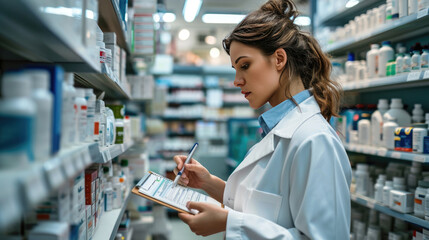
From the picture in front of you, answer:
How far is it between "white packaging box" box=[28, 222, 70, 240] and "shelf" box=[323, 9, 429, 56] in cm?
229

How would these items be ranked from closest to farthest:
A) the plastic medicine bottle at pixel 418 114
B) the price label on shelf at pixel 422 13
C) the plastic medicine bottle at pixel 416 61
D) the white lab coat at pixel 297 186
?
the white lab coat at pixel 297 186, the price label on shelf at pixel 422 13, the plastic medicine bottle at pixel 416 61, the plastic medicine bottle at pixel 418 114

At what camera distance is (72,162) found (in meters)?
0.82

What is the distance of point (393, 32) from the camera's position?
8.59 ft

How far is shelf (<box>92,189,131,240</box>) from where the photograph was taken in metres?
1.52

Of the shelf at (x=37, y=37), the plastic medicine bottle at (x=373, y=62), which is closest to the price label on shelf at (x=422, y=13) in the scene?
the plastic medicine bottle at (x=373, y=62)

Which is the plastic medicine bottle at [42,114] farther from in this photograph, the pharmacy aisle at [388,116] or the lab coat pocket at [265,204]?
the pharmacy aisle at [388,116]

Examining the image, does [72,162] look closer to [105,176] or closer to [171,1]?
[105,176]

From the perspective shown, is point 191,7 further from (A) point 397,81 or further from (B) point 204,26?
(B) point 204,26

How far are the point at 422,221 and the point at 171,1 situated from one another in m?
6.86

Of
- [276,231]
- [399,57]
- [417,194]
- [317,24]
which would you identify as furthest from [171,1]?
[276,231]

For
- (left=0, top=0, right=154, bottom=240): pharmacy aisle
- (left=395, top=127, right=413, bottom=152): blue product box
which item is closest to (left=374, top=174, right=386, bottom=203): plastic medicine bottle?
(left=395, top=127, right=413, bottom=152): blue product box

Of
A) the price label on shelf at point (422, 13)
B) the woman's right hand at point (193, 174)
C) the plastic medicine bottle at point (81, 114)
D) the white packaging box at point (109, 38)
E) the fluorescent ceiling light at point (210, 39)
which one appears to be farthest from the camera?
the fluorescent ceiling light at point (210, 39)

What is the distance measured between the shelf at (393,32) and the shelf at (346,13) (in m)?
0.38

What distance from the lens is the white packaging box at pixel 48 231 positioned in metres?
0.84
